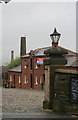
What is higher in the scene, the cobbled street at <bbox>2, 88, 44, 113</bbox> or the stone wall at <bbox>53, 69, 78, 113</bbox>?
the stone wall at <bbox>53, 69, 78, 113</bbox>

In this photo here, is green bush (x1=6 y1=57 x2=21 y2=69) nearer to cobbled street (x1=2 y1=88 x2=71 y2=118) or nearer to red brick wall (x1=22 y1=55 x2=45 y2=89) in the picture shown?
red brick wall (x1=22 y1=55 x2=45 y2=89)

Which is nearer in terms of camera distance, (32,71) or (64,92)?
(64,92)

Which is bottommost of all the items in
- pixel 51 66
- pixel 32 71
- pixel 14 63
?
pixel 32 71

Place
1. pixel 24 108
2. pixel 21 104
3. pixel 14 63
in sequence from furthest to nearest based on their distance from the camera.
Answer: pixel 14 63
pixel 21 104
pixel 24 108

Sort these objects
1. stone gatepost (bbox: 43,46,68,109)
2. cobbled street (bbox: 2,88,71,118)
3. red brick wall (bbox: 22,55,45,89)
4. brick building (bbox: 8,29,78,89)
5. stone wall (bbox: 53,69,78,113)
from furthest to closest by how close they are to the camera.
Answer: red brick wall (bbox: 22,55,45,89) < brick building (bbox: 8,29,78,89) < stone gatepost (bbox: 43,46,68,109) < stone wall (bbox: 53,69,78,113) < cobbled street (bbox: 2,88,71,118)

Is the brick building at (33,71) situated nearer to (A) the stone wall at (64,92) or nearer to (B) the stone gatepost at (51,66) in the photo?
(B) the stone gatepost at (51,66)

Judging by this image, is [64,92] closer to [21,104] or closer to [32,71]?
[21,104]

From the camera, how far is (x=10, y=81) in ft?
132

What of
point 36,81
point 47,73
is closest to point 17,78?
point 36,81

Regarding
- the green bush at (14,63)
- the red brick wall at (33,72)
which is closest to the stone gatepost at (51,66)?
the red brick wall at (33,72)

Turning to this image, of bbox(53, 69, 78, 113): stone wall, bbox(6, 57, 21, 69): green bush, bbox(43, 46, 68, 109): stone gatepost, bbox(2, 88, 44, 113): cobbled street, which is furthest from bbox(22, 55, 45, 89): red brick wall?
bbox(53, 69, 78, 113): stone wall

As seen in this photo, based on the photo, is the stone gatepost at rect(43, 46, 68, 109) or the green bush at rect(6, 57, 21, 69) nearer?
the stone gatepost at rect(43, 46, 68, 109)

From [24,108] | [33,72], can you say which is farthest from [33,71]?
[24,108]

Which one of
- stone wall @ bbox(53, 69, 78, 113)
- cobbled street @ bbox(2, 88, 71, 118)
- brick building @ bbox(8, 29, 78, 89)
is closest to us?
cobbled street @ bbox(2, 88, 71, 118)
